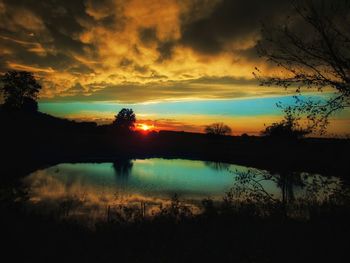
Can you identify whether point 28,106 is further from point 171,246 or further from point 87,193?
point 171,246

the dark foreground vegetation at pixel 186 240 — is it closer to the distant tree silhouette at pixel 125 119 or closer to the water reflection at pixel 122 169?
the water reflection at pixel 122 169

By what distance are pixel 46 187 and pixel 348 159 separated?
86.9 ft

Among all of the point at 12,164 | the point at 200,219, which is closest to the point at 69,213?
the point at 200,219

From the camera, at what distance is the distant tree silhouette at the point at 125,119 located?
138m

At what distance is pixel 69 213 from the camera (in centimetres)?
1966

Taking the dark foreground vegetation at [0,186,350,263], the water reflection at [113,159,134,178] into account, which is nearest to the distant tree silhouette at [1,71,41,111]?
the water reflection at [113,159,134,178]

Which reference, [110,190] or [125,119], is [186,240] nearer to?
[110,190]

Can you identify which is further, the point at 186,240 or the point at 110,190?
the point at 110,190

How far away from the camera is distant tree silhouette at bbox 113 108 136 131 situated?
5433 inches

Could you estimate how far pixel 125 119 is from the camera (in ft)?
456

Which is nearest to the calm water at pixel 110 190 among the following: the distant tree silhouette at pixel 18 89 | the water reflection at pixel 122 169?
the water reflection at pixel 122 169

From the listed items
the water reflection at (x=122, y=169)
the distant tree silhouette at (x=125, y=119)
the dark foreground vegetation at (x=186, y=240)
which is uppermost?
the distant tree silhouette at (x=125, y=119)

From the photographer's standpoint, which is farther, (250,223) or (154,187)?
(154,187)

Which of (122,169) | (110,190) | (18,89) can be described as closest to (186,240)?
(110,190)
